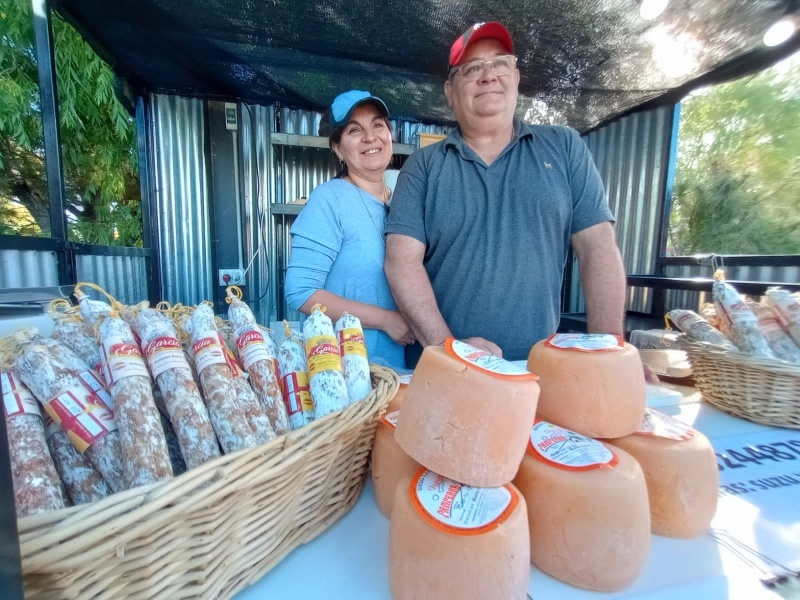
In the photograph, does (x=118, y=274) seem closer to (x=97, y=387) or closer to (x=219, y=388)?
(x=97, y=387)

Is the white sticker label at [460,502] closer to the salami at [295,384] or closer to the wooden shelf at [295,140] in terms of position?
the salami at [295,384]

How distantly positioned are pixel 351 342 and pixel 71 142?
6138 mm

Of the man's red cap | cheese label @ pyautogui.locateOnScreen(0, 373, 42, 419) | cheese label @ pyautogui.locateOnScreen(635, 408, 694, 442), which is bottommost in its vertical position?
cheese label @ pyautogui.locateOnScreen(635, 408, 694, 442)

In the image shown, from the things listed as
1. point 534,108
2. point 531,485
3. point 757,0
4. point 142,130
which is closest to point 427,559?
point 531,485

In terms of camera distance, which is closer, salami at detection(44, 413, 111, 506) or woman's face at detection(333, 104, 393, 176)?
salami at detection(44, 413, 111, 506)

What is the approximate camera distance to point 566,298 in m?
4.15

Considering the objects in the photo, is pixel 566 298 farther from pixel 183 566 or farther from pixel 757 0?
pixel 183 566

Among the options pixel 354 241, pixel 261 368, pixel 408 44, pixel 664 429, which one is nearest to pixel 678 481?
pixel 664 429

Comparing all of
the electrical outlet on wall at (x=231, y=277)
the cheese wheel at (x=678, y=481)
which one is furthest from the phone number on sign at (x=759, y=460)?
the electrical outlet on wall at (x=231, y=277)

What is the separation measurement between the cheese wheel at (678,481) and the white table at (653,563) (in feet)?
0.09

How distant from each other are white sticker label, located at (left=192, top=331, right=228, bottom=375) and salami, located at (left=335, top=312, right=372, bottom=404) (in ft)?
0.72

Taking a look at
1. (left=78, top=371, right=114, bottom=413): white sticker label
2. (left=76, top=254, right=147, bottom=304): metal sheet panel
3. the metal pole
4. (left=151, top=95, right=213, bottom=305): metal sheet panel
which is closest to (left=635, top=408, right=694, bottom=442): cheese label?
(left=78, top=371, right=114, bottom=413): white sticker label

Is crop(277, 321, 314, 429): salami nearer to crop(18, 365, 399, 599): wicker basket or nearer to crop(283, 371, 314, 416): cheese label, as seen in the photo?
crop(283, 371, 314, 416): cheese label

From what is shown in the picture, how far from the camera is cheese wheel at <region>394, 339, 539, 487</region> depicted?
47 centimetres
